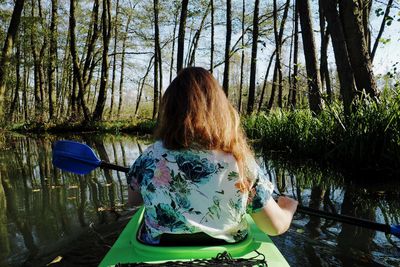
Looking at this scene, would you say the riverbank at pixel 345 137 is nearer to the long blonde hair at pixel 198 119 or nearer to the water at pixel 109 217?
the water at pixel 109 217

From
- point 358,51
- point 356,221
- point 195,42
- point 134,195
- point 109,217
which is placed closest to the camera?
point 134,195

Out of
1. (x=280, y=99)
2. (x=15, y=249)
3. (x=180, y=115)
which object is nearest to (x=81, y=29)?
(x=280, y=99)

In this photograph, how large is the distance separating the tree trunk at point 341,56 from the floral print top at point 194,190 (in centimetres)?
611

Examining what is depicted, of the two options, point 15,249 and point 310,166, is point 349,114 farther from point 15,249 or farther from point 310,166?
point 15,249

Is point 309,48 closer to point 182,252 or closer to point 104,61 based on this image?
point 182,252

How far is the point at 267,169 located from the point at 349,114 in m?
1.79

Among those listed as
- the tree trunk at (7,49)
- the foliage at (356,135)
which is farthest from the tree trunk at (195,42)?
the foliage at (356,135)

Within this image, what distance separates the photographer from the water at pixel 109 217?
3.60 m

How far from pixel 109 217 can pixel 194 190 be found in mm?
3039

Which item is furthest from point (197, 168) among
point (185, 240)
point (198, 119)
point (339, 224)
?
point (339, 224)

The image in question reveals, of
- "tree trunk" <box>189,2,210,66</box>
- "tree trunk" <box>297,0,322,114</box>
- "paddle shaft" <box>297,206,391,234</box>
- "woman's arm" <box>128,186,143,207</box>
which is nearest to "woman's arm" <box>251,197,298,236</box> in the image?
"woman's arm" <box>128,186,143,207</box>

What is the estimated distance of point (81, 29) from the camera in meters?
27.0

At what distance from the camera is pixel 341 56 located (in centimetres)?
775

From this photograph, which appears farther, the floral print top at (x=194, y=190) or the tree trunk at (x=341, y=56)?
the tree trunk at (x=341, y=56)
